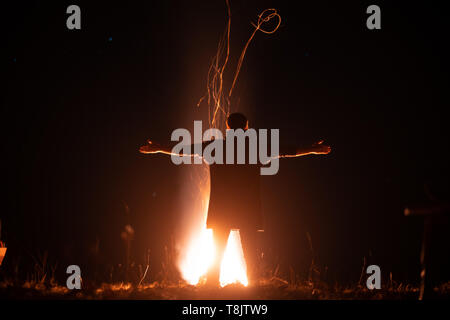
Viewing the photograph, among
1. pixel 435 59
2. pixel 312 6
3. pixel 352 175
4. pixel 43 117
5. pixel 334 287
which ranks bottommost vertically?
pixel 334 287

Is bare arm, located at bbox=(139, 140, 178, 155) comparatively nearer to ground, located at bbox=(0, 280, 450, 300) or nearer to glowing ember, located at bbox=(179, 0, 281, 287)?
glowing ember, located at bbox=(179, 0, 281, 287)

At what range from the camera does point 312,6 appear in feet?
29.0

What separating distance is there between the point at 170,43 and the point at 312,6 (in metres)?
3.03

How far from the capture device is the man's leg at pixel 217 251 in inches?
195

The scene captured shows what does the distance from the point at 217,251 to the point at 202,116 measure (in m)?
3.64

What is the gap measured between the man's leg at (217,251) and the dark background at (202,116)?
10.8 ft

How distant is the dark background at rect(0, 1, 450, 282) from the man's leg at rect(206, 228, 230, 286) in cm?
330

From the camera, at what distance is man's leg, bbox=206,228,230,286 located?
496 centimetres

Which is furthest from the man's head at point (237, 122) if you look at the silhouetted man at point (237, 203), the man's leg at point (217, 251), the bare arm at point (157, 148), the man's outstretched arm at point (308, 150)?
the man's leg at point (217, 251)

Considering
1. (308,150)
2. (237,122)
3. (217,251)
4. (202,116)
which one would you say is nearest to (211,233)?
(217,251)

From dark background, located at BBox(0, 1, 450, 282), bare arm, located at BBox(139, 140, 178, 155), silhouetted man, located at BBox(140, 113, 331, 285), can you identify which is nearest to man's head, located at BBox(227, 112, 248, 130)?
silhouetted man, located at BBox(140, 113, 331, 285)

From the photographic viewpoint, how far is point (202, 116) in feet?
26.7
